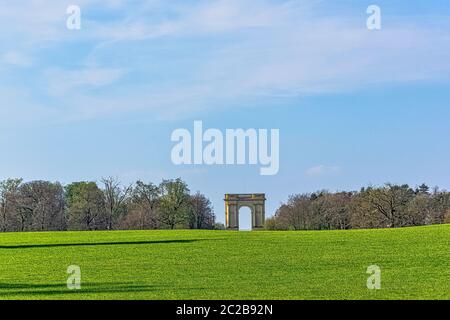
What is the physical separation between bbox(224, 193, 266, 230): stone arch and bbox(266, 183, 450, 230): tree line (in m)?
9.51

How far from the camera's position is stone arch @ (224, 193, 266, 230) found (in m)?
62.2

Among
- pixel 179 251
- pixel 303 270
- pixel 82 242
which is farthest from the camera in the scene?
pixel 82 242

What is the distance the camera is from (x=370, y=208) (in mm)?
83750

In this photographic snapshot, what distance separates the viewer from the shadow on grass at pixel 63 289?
2145 cm

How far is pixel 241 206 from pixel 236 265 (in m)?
34.0

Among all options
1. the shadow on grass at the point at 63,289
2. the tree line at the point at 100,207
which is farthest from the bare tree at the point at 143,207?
the shadow on grass at the point at 63,289

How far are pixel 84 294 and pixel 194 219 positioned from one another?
50435 mm

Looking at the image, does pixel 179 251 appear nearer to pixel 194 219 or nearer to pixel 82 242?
pixel 82 242

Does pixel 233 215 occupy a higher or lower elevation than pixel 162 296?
higher

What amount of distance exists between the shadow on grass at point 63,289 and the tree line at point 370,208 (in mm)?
52102

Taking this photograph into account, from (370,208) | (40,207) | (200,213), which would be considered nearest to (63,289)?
(200,213)

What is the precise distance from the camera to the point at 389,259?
30.2m

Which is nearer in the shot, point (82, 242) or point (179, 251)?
point (179, 251)

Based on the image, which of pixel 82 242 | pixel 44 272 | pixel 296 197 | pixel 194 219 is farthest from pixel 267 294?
pixel 296 197
